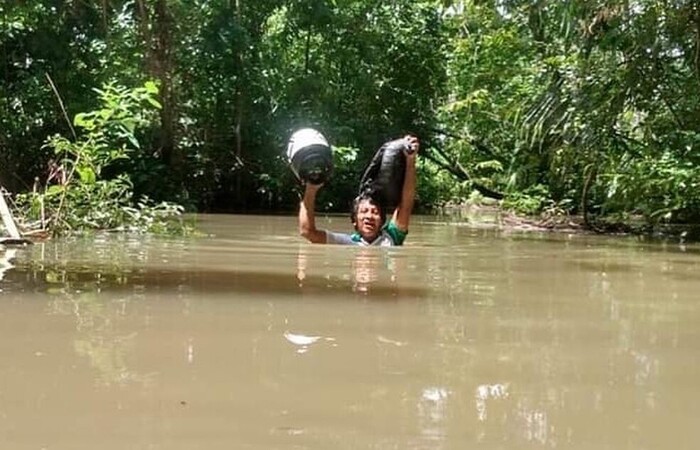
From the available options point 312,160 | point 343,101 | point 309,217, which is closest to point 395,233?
point 309,217

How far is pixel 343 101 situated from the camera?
1842cm

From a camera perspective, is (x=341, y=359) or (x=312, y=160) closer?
(x=341, y=359)

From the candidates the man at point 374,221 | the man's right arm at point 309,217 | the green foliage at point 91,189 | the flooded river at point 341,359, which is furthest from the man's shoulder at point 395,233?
the green foliage at point 91,189

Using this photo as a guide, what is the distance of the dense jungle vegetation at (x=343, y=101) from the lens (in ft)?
31.2

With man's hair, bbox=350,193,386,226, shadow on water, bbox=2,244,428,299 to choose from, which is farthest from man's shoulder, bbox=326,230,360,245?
shadow on water, bbox=2,244,428,299

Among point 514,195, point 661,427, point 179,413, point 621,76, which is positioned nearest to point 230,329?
point 179,413

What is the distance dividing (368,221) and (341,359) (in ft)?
15.7

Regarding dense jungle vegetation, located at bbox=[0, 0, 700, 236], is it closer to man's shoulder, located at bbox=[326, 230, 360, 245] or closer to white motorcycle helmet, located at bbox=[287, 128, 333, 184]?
white motorcycle helmet, located at bbox=[287, 128, 333, 184]

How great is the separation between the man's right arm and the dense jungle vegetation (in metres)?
2.12

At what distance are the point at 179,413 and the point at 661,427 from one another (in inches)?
35.2

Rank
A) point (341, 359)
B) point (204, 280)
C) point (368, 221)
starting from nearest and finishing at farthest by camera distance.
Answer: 1. point (341, 359)
2. point (204, 280)
3. point (368, 221)

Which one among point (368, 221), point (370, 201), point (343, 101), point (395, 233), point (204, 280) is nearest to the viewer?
point (204, 280)

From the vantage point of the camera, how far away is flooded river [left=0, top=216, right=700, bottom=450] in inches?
66.2

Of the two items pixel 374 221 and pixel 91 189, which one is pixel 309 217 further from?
pixel 91 189
